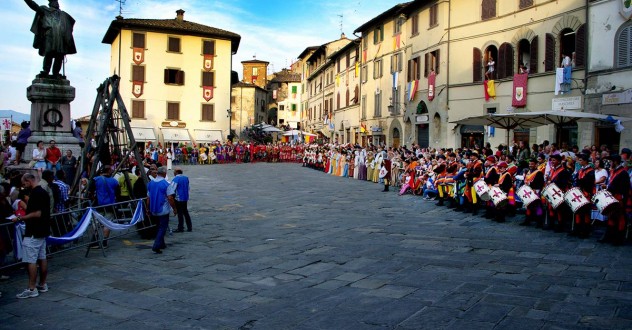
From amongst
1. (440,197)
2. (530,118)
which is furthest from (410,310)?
(530,118)

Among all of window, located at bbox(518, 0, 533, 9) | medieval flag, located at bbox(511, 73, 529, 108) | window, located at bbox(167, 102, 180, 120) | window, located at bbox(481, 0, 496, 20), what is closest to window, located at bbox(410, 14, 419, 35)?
window, located at bbox(481, 0, 496, 20)

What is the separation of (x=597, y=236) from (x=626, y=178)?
4.86 ft

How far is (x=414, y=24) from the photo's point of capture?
33.0 metres

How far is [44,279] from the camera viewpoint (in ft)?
22.1

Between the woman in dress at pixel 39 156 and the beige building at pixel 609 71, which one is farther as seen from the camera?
the beige building at pixel 609 71

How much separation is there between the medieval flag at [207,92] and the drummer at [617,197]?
137 ft

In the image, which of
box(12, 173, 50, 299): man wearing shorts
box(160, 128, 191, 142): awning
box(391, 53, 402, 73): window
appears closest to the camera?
box(12, 173, 50, 299): man wearing shorts

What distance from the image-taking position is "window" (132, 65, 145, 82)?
45312 mm

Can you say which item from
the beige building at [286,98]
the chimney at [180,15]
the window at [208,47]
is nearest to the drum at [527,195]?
the window at [208,47]

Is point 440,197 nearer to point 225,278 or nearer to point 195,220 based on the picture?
point 195,220

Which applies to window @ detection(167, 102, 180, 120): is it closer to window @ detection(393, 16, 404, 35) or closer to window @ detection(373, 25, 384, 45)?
window @ detection(373, 25, 384, 45)

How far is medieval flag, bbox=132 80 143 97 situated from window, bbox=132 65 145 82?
12.4 inches

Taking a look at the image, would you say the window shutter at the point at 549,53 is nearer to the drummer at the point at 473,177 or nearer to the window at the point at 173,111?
the drummer at the point at 473,177

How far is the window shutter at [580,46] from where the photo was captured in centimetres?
2056
